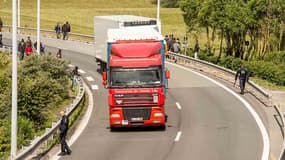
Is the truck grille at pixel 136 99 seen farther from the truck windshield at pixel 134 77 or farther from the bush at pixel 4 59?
the bush at pixel 4 59

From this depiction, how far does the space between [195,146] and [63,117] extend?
205 inches

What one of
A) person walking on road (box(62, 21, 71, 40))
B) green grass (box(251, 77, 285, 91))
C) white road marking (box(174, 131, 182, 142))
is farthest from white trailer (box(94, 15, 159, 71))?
person walking on road (box(62, 21, 71, 40))

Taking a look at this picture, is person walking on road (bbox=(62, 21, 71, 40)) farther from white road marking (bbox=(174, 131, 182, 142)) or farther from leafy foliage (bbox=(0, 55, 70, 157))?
white road marking (bbox=(174, 131, 182, 142))

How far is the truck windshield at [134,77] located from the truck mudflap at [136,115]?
3.27 ft

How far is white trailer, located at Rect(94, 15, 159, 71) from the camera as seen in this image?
38.9m

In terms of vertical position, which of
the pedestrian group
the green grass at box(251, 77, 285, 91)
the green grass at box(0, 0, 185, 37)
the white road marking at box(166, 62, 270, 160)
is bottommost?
the white road marking at box(166, 62, 270, 160)

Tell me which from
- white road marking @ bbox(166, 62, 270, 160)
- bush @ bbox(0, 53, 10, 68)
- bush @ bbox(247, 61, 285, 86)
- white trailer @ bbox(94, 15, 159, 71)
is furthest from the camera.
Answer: bush @ bbox(0, 53, 10, 68)

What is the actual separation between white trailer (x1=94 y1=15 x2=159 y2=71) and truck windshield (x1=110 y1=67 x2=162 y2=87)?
1260cm

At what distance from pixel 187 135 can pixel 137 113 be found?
87.9 inches

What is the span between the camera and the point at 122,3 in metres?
132

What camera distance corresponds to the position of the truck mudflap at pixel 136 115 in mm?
26141

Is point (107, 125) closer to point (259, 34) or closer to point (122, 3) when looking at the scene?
point (259, 34)

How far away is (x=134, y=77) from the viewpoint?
26.1 m

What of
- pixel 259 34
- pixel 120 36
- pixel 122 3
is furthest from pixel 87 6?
pixel 120 36
